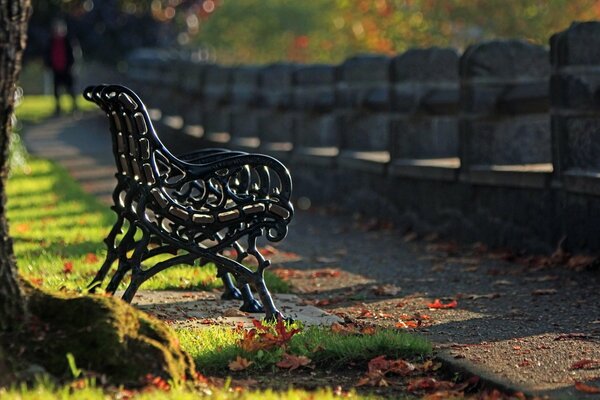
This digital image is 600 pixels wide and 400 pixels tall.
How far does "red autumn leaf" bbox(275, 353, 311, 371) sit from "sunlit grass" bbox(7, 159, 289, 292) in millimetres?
1258

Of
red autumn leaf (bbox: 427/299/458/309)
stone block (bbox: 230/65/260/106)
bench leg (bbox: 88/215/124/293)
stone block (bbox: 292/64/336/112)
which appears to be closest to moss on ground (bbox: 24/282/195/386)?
bench leg (bbox: 88/215/124/293)

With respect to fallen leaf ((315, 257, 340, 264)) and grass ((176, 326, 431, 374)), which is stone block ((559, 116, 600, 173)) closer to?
fallen leaf ((315, 257, 340, 264))

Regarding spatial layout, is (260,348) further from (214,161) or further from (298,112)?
(298,112)

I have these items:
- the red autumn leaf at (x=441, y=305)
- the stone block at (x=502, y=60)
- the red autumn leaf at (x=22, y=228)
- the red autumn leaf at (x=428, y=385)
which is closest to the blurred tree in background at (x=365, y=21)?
the red autumn leaf at (x=22, y=228)

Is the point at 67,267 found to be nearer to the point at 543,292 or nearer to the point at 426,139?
the point at 543,292

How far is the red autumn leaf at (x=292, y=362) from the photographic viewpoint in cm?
671

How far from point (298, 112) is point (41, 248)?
6.88 m

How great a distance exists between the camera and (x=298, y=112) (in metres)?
17.7

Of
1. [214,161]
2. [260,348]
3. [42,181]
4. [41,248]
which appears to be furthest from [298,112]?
[260,348]

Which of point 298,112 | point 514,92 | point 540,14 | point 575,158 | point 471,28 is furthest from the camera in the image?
point 471,28

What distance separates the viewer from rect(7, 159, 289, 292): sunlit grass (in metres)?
9.54

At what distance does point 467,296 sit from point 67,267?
9.04 ft

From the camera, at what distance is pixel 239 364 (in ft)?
21.7

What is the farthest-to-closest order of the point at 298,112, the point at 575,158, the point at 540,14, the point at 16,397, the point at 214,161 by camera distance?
the point at 540,14 → the point at 298,112 → the point at 575,158 → the point at 214,161 → the point at 16,397
